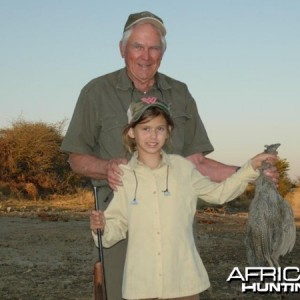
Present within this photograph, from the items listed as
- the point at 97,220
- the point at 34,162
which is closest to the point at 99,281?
the point at 97,220

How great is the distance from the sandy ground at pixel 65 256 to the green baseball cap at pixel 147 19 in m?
1.74

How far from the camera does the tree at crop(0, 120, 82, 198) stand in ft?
101

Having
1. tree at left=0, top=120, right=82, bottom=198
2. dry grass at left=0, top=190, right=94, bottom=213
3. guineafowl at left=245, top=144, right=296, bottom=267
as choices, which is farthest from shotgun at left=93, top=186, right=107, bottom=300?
tree at left=0, top=120, right=82, bottom=198

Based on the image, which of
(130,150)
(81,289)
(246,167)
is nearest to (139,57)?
(130,150)

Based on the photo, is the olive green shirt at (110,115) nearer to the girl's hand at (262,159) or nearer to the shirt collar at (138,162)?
the shirt collar at (138,162)

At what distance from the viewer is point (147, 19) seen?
5.13 meters

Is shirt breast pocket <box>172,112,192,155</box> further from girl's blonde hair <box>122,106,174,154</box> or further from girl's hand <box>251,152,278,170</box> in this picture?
girl's hand <box>251,152,278,170</box>

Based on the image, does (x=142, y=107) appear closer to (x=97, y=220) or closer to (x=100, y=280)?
(x=97, y=220)

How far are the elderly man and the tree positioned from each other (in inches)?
947

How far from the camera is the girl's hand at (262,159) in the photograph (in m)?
4.29

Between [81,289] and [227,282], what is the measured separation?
2052 millimetres

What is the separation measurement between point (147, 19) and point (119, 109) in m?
0.69

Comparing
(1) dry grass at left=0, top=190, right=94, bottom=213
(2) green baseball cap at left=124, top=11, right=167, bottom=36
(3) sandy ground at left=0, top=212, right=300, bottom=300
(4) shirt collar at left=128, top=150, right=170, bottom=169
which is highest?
(2) green baseball cap at left=124, top=11, right=167, bottom=36

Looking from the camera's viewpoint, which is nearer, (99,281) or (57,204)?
(99,281)
